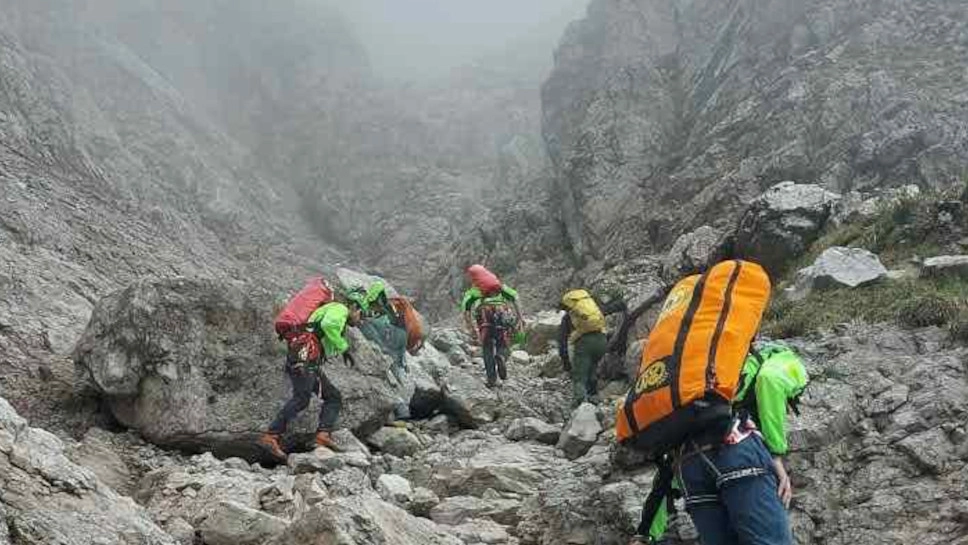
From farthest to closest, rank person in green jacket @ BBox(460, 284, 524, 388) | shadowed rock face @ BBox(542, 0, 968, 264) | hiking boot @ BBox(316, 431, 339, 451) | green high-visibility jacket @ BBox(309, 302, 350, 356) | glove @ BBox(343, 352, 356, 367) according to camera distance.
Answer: shadowed rock face @ BBox(542, 0, 968, 264) → person in green jacket @ BBox(460, 284, 524, 388) → glove @ BBox(343, 352, 356, 367) → green high-visibility jacket @ BBox(309, 302, 350, 356) → hiking boot @ BBox(316, 431, 339, 451)

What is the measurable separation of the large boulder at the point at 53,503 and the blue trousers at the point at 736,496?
3.52m

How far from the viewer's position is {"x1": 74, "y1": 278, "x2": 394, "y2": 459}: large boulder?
1002 cm

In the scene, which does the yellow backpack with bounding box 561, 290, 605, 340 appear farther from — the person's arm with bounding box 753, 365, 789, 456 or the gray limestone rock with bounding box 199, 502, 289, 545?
the person's arm with bounding box 753, 365, 789, 456

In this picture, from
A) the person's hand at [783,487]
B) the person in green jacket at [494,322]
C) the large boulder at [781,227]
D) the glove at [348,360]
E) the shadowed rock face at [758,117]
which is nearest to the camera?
the person's hand at [783,487]

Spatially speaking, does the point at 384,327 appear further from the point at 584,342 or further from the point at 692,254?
the point at 692,254

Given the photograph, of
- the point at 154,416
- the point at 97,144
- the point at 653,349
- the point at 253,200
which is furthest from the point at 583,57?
the point at 653,349

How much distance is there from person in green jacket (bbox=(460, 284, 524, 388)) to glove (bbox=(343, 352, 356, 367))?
298cm

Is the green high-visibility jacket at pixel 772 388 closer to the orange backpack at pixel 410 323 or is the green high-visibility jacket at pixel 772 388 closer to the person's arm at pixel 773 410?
the person's arm at pixel 773 410

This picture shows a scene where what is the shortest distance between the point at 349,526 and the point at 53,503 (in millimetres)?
1841

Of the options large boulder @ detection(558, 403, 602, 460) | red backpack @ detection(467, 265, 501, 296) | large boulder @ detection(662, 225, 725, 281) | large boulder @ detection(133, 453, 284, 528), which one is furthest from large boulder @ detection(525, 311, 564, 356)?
large boulder @ detection(133, 453, 284, 528)

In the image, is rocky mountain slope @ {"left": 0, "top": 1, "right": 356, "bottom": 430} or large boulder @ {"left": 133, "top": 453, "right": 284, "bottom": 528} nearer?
large boulder @ {"left": 133, "top": 453, "right": 284, "bottom": 528}

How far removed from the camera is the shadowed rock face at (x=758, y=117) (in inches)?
888

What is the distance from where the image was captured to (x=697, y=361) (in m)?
5.14

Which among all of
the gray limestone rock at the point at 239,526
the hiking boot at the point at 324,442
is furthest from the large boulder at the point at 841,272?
the gray limestone rock at the point at 239,526
